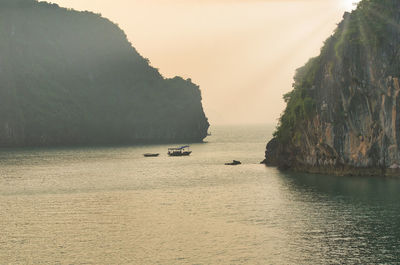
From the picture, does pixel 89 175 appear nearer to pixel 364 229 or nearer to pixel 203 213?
pixel 203 213

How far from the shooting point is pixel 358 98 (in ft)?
318

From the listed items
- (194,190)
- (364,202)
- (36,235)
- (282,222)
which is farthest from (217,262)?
(194,190)

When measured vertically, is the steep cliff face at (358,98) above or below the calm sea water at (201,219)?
above

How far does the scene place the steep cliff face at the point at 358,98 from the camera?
3661 inches

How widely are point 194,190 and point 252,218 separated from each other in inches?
1045

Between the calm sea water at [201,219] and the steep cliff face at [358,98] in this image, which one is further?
the steep cliff face at [358,98]

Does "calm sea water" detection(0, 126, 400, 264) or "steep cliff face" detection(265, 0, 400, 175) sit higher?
"steep cliff face" detection(265, 0, 400, 175)

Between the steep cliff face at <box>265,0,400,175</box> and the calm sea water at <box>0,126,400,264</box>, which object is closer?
the calm sea water at <box>0,126,400,264</box>

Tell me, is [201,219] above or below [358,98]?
below

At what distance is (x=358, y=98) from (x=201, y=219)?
144 feet

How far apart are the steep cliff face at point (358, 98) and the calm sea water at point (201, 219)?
5842 mm

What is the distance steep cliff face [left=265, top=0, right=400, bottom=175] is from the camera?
9300 cm

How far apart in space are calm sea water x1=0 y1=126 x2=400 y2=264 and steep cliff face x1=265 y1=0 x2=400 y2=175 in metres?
5.84

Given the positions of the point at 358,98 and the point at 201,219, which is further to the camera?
the point at 358,98
